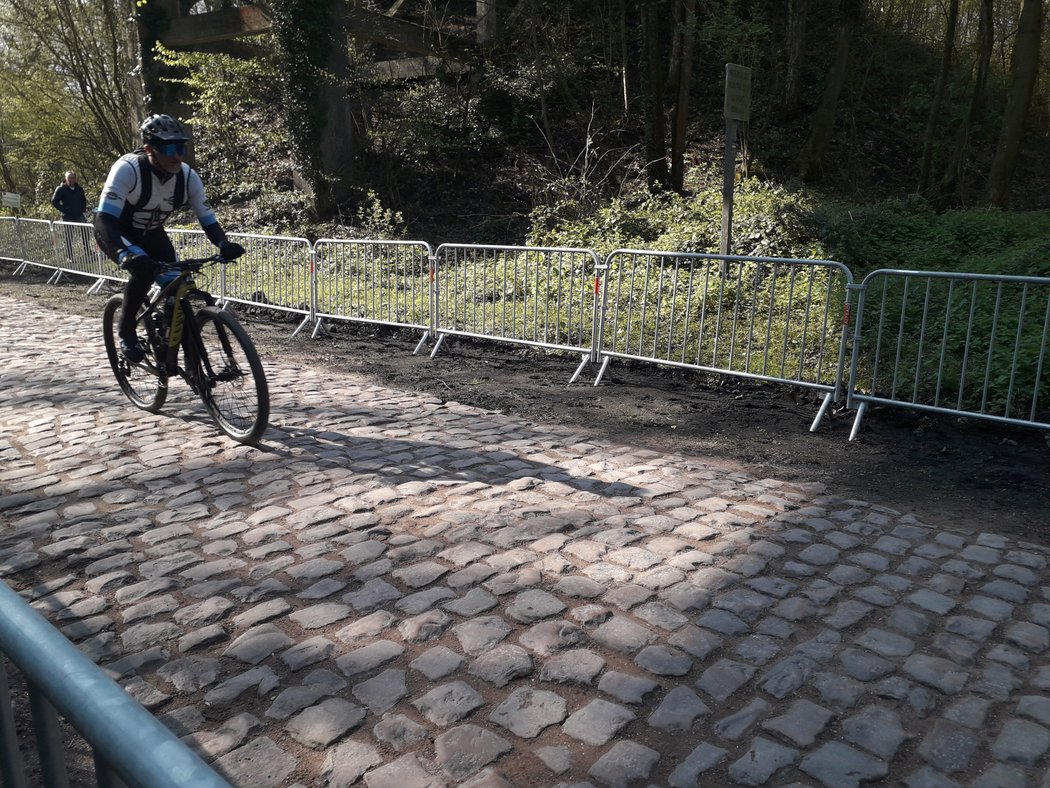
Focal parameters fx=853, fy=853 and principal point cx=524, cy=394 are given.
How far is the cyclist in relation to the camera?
6055mm

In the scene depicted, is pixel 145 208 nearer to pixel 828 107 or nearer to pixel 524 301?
pixel 524 301

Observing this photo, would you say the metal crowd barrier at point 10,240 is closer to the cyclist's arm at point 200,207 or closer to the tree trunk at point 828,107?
the cyclist's arm at point 200,207

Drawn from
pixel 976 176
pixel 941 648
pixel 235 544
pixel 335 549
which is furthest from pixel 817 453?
pixel 976 176

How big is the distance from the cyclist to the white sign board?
586cm

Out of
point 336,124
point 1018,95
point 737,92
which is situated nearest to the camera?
point 737,92

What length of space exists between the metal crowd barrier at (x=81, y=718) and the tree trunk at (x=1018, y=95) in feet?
59.9

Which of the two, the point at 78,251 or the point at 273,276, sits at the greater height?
the point at 78,251

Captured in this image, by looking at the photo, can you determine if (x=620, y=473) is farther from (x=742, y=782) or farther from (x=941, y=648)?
(x=742, y=782)

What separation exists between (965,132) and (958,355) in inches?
565

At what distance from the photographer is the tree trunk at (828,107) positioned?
19.2 meters

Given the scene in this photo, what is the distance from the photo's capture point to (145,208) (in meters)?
6.37

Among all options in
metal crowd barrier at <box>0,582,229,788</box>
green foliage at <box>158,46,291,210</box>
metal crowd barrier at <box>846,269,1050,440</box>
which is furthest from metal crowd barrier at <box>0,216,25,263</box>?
metal crowd barrier at <box>0,582,229,788</box>

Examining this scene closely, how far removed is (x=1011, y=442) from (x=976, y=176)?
19.0 meters

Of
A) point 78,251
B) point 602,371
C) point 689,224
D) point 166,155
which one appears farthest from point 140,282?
point 78,251
